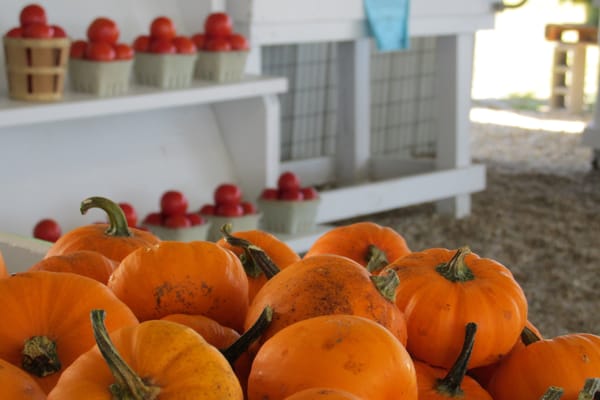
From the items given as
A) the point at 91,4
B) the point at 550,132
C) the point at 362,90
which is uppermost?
the point at 91,4

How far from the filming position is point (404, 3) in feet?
11.0

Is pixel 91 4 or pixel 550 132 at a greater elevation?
pixel 91 4

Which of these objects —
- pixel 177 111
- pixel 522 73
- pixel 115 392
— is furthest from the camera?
pixel 522 73

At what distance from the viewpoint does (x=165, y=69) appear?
257 cm

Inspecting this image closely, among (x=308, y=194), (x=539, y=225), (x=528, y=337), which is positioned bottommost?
(x=539, y=225)

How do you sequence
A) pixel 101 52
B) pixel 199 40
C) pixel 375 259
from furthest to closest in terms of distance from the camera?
1. pixel 199 40
2. pixel 101 52
3. pixel 375 259

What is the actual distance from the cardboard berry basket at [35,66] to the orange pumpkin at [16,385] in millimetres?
1691

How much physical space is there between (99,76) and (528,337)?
1727 millimetres

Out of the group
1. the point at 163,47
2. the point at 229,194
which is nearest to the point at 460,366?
the point at 163,47

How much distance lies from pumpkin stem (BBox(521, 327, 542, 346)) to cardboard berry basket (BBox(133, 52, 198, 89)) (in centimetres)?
181

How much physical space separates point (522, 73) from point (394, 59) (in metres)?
3.63

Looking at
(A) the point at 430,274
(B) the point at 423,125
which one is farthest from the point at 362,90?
(A) the point at 430,274

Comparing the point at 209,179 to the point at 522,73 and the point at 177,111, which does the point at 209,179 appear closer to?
the point at 177,111

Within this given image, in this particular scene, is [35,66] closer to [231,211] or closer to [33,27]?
[33,27]
